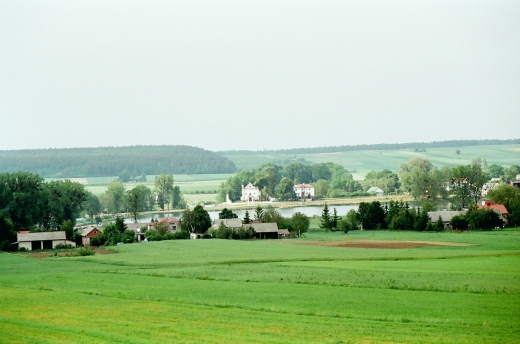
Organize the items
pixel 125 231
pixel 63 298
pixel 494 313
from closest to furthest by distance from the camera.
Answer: pixel 494 313, pixel 63 298, pixel 125 231

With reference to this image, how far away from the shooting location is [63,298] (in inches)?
1030

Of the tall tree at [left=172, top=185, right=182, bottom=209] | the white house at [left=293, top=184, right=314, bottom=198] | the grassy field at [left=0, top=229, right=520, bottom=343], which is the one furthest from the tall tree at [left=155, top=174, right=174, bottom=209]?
the grassy field at [left=0, top=229, right=520, bottom=343]

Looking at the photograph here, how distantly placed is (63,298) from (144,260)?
62.5ft

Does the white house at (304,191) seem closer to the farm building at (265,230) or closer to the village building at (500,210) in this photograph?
the village building at (500,210)

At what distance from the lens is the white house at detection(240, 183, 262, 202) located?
14900cm

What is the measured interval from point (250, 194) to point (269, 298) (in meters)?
123

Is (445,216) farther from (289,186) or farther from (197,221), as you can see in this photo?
(289,186)

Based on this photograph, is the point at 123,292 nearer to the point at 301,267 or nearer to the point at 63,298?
the point at 63,298

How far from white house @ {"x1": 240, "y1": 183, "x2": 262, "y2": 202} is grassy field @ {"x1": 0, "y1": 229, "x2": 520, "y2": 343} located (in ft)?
337

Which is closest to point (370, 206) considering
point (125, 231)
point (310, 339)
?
point (125, 231)

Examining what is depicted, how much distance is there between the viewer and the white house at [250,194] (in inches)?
5866

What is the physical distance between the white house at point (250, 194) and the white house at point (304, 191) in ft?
25.0

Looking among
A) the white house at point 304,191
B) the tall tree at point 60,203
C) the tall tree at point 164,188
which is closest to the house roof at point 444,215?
the tall tree at point 60,203

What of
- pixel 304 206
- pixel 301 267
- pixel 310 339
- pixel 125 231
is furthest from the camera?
pixel 304 206
